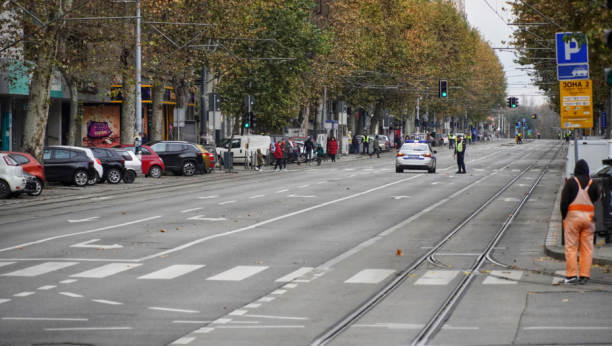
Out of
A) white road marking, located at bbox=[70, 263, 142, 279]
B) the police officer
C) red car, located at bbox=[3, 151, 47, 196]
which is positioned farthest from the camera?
the police officer

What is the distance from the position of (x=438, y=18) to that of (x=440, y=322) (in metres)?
98.6

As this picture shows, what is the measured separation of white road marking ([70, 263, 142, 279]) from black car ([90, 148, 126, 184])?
914 inches

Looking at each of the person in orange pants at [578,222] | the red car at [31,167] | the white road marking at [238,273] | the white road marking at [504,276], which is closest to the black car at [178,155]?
the red car at [31,167]

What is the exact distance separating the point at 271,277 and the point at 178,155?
3146cm

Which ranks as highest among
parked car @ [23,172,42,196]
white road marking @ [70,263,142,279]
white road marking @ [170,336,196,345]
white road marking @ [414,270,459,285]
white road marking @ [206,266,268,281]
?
parked car @ [23,172,42,196]

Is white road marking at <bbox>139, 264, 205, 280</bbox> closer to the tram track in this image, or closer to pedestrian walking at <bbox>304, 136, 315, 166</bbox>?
the tram track

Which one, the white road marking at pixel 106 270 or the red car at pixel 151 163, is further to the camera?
the red car at pixel 151 163

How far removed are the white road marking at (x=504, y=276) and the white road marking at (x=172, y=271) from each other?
3.85 metres

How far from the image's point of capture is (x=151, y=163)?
4178 centimetres

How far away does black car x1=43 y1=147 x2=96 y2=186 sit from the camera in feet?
111

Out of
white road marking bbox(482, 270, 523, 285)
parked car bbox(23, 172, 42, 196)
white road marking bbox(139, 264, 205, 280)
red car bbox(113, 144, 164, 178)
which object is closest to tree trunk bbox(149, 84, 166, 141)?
red car bbox(113, 144, 164, 178)

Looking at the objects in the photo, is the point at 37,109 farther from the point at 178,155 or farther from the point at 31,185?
the point at 178,155

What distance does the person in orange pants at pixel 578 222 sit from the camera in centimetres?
1202

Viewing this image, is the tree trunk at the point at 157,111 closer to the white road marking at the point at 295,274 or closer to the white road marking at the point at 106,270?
the white road marking at the point at 106,270
